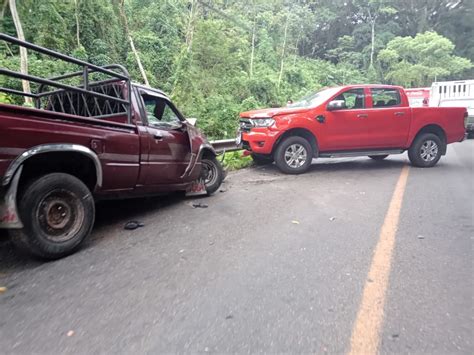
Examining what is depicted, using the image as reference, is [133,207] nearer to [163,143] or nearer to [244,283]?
[163,143]

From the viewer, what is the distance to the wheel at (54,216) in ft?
10.9

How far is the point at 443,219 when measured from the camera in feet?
16.1

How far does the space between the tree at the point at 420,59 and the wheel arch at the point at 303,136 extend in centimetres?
3129

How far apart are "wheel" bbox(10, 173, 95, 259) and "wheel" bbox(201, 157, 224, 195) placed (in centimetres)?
271

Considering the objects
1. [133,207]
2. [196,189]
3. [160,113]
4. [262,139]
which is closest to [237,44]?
[262,139]

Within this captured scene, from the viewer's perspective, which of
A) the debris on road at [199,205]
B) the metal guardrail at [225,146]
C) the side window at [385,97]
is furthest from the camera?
the metal guardrail at [225,146]

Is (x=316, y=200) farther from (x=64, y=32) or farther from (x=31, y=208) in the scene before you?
(x=64, y=32)

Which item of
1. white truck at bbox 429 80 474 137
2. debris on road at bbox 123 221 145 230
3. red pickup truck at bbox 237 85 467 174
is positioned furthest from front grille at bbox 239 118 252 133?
white truck at bbox 429 80 474 137

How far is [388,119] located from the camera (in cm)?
852

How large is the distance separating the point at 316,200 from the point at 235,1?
2394cm

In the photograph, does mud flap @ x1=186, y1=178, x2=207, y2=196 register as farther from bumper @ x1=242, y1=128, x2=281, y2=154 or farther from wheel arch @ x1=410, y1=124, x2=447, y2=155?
wheel arch @ x1=410, y1=124, x2=447, y2=155

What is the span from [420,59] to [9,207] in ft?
130

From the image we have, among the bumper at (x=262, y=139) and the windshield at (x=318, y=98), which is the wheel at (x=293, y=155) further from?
the windshield at (x=318, y=98)

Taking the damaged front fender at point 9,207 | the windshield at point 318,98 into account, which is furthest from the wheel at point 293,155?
the damaged front fender at point 9,207
